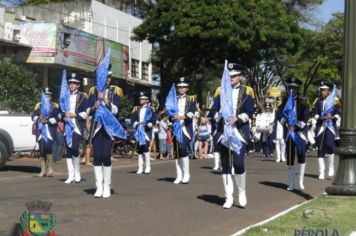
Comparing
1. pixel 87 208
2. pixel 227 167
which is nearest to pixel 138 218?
pixel 87 208

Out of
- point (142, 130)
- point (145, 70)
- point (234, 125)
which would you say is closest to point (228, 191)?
point (234, 125)

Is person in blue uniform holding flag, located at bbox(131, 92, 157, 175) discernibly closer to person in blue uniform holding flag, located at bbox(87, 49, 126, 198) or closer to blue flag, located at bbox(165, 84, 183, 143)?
blue flag, located at bbox(165, 84, 183, 143)

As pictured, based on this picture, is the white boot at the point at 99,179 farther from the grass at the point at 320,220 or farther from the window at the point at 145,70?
the window at the point at 145,70

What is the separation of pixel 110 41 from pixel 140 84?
5956 mm

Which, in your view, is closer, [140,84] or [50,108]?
[50,108]

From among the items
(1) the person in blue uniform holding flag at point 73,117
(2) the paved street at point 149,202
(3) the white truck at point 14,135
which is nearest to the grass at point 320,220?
(2) the paved street at point 149,202

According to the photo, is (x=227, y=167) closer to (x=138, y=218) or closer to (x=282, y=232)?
(x=138, y=218)

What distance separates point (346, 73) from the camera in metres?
11.1

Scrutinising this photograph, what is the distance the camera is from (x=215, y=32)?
98.5 ft

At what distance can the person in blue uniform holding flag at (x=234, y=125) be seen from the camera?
10.2m

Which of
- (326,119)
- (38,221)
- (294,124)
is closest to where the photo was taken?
(38,221)

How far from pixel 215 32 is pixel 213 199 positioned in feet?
63.6

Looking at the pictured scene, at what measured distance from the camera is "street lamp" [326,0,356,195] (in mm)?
11062

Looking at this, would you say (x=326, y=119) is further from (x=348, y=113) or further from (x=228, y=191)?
(x=228, y=191)
